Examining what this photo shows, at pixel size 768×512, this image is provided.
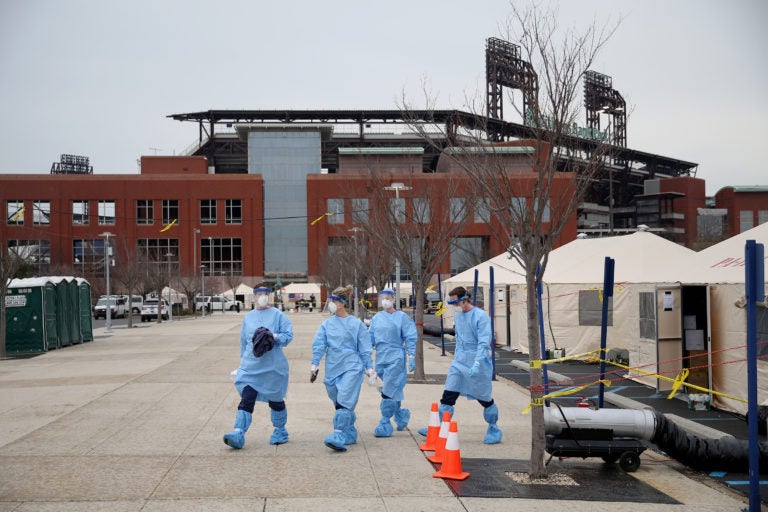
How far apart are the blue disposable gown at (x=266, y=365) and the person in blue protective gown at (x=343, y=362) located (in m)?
0.37

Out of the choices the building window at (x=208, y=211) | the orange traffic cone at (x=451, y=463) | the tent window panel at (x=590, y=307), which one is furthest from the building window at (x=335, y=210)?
the orange traffic cone at (x=451, y=463)

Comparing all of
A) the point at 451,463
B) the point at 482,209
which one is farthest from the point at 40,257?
the point at 451,463

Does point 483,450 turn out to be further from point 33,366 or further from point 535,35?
point 33,366

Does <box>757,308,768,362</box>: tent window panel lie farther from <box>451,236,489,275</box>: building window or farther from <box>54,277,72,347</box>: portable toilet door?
<box>451,236,489,275</box>: building window

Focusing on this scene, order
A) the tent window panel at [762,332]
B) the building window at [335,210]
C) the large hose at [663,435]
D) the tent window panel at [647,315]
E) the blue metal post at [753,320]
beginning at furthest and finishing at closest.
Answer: the building window at [335,210] → the tent window panel at [647,315] → the tent window panel at [762,332] → the large hose at [663,435] → the blue metal post at [753,320]

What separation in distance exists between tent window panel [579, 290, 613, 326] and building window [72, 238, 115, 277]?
194 feet

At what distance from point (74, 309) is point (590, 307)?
17.6 metres

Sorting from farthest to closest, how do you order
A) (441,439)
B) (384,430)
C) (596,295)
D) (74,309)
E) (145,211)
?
1. (145,211)
2. (74,309)
3. (596,295)
4. (384,430)
5. (441,439)

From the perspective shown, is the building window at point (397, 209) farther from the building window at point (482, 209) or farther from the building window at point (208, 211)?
the building window at point (208, 211)

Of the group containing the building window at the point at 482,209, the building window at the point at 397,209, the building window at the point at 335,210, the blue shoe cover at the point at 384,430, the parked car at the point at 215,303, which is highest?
the building window at the point at 335,210

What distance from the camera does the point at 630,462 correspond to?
25.0 ft

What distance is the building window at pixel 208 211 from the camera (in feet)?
256

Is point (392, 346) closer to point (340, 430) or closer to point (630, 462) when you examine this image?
point (340, 430)

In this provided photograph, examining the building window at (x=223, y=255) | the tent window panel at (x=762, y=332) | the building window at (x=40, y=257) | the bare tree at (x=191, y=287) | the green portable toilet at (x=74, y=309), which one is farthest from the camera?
the building window at (x=223, y=255)
